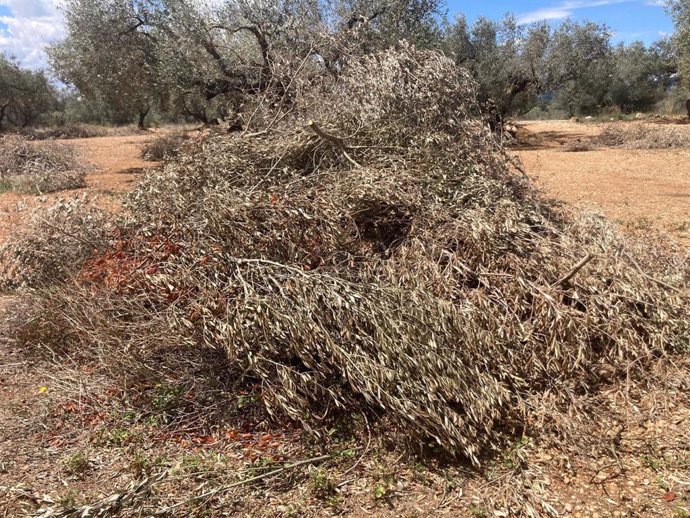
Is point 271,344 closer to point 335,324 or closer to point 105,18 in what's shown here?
point 335,324

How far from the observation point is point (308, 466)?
110 inches

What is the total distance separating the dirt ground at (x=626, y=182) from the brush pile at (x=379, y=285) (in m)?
2.69

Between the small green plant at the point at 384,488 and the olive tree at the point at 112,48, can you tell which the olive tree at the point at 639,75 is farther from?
the small green plant at the point at 384,488

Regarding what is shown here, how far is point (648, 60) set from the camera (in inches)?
1226

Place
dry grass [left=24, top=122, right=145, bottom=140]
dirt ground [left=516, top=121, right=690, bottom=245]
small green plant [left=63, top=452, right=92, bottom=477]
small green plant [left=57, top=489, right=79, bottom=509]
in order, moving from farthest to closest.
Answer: dry grass [left=24, top=122, right=145, bottom=140]
dirt ground [left=516, top=121, right=690, bottom=245]
small green plant [left=63, top=452, right=92, bottom=477]
small green plant [left=57, top=489, right=79, bottom=509]

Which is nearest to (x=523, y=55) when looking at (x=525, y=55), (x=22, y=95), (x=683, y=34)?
(x=525, y=55)

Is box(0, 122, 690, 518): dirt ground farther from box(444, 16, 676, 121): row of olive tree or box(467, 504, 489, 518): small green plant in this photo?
box(444, 16, 676, 121): row of olive tree

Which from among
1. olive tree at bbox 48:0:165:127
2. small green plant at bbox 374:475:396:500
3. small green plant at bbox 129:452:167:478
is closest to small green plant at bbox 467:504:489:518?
small green plant at bbox 374:475:396:500

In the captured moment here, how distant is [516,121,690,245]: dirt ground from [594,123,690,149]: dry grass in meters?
0.76

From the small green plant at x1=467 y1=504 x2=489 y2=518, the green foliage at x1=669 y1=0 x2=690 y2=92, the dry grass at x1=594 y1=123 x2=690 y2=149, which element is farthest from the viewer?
the green foliage at x1=669 y1=0 x2=690 y2=92

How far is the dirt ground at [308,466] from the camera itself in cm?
251

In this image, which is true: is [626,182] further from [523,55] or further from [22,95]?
[22,95]

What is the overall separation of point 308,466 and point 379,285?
1180 millimetres

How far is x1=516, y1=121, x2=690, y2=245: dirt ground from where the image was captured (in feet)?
22.8
